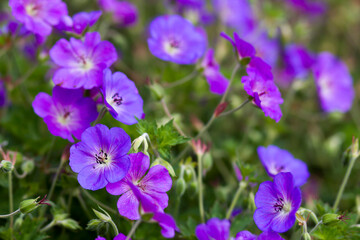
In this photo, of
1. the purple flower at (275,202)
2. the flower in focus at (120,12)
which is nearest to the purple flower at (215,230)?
the purple flower at (275,202)

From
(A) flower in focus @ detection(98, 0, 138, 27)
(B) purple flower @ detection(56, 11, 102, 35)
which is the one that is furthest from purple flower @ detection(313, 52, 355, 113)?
(B) purple flower @ detection(56, 11, 102, 35)

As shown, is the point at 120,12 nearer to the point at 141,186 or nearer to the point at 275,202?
the point at 141,186

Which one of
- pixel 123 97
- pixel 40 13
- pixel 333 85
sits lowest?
pixel 333 85

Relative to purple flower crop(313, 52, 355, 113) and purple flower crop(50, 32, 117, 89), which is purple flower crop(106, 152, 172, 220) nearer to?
purple flower crop(50, 32, 117, 89)

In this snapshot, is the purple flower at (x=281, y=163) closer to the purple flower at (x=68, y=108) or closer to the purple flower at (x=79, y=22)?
the purple flower at (x=68, y=108)

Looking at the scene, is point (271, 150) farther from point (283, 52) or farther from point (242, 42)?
point (283, 52)

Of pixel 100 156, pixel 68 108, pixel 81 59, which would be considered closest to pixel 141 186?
pixel 100 156
